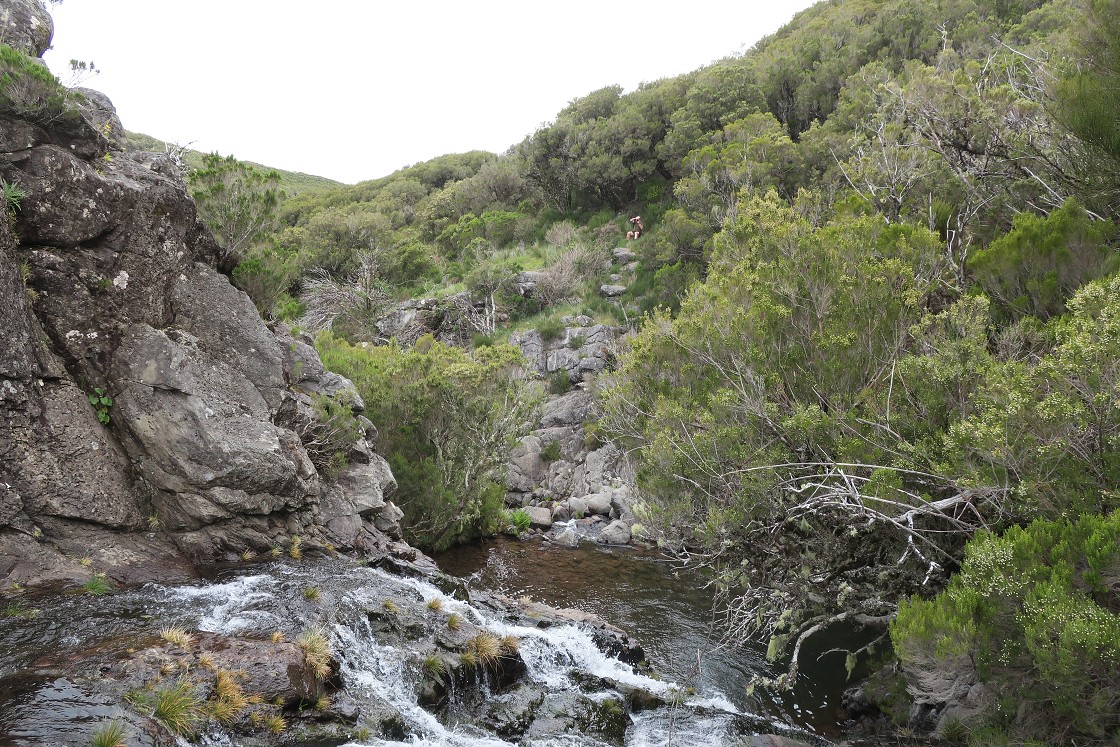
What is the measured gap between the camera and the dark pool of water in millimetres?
10125

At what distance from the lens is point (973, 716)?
6.66 m

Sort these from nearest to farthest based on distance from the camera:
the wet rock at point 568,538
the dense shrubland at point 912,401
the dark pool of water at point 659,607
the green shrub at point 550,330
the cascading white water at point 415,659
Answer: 1. the dense shrubland at point 912,401
2. the cascading white water at point 415,659
3. the dark pool of water at point 659,607
4. the wet rock at point 568,538
5. the green shrub at point 550,330

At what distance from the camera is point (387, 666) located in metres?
8.45

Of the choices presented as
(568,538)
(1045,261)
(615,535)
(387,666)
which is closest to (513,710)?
(387,666)

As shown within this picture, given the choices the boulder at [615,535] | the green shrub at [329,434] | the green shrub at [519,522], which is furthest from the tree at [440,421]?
the boulder at [615,535]

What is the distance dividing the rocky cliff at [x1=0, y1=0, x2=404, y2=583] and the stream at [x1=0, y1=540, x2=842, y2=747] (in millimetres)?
1122

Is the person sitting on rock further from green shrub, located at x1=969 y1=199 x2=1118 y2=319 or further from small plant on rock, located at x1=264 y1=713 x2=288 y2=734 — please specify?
small plant on rock, located at x1=264 y1=713 x2=288 y2=734

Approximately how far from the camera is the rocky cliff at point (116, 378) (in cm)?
910

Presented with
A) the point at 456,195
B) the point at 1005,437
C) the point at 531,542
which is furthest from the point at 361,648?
the point at 456,195

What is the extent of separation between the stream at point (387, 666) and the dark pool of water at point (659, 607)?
0.06 m

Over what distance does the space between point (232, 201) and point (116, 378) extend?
5.06 m

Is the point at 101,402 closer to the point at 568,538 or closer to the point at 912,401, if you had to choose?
the point at 912,401

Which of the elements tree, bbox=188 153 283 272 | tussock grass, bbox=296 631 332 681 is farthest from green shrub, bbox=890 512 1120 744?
tree, bbox=188 153 283 272

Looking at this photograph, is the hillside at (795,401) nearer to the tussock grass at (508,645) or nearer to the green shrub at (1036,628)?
the green shrub at (1036,628)
